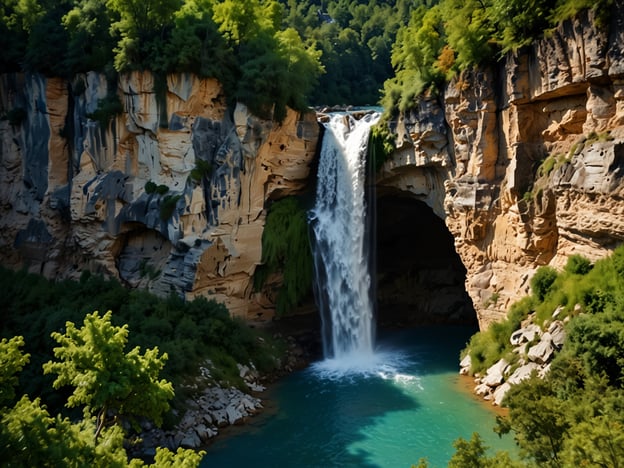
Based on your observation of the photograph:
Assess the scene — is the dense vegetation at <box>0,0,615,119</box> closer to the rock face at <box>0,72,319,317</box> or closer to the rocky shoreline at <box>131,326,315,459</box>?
Result: the rock face at <box>0,72,319,317</box>

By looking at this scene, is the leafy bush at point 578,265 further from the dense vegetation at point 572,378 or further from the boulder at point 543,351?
the boulder at point 543,351

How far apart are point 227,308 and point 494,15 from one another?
53.1 feet

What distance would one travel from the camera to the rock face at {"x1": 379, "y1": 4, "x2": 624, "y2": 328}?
56.8 feet

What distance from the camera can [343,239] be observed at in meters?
26.6

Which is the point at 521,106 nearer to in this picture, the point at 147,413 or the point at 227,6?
the point at 227,6

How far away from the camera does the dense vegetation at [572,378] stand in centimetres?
926

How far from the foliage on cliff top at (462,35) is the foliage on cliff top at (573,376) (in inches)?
315

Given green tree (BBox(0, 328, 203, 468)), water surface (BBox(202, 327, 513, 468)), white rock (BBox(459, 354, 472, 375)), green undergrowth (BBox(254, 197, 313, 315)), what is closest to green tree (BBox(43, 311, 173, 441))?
green tree (BBox(0, 328, 203, 468))

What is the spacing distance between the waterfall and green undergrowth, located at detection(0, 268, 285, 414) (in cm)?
328

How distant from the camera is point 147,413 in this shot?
1205 centimetres

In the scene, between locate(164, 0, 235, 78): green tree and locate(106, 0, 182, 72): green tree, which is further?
locate(106, 0, 182, 72): green tree

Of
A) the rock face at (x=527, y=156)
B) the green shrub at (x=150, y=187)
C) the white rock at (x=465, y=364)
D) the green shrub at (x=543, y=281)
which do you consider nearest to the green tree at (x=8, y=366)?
the rock face at (x=527, y=156)

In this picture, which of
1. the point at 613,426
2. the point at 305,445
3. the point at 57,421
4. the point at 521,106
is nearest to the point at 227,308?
the point at 305,445

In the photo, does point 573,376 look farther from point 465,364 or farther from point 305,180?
point 305,180
